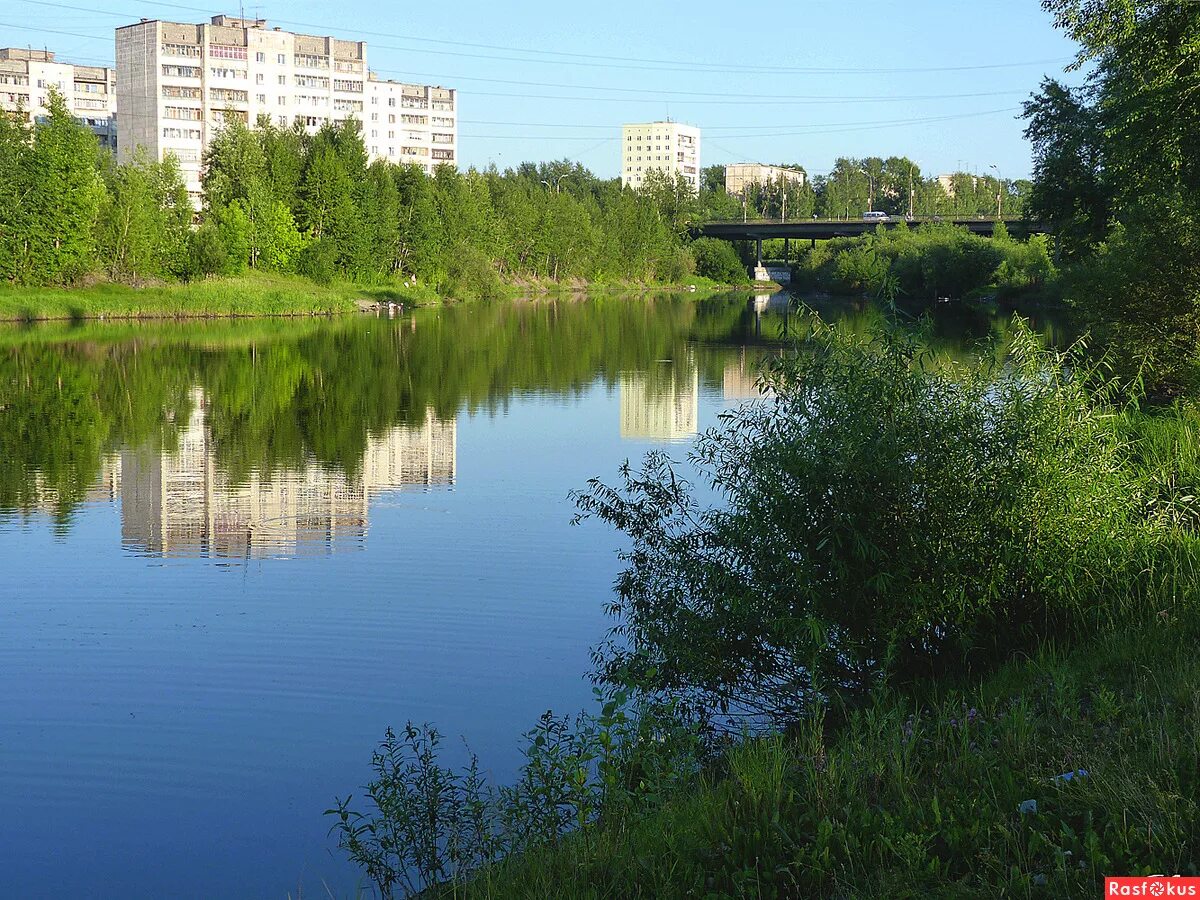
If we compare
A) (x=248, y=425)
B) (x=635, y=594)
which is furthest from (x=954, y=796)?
(x=248, y=425)

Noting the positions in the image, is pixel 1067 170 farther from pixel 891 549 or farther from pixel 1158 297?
pixel 891 549

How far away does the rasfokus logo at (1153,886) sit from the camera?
4957 mm

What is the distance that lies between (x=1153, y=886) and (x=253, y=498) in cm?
1690

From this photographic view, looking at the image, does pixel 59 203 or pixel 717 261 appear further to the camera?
pixel 717 261

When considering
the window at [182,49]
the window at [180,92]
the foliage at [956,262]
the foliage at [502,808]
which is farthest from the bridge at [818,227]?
the foliage at [502,808]

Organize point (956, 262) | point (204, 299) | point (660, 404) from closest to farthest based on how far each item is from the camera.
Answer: point (660, 404) → point (204, 299) → point (956, 262)

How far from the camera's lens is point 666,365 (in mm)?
44000

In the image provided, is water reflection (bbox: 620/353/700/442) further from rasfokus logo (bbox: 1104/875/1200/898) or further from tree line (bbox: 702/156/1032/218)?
tree line (bbox: 702/156/1032/218)

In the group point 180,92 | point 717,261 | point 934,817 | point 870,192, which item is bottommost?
point 934,817

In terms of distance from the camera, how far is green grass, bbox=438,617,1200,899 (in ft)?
18.1

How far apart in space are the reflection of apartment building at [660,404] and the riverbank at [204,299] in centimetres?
3529

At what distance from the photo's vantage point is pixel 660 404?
3328 centimetres

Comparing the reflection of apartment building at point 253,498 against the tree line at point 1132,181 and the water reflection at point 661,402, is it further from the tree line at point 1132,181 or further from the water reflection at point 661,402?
the tree line at point 1132,181

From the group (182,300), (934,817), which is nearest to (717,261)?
(182,300)
